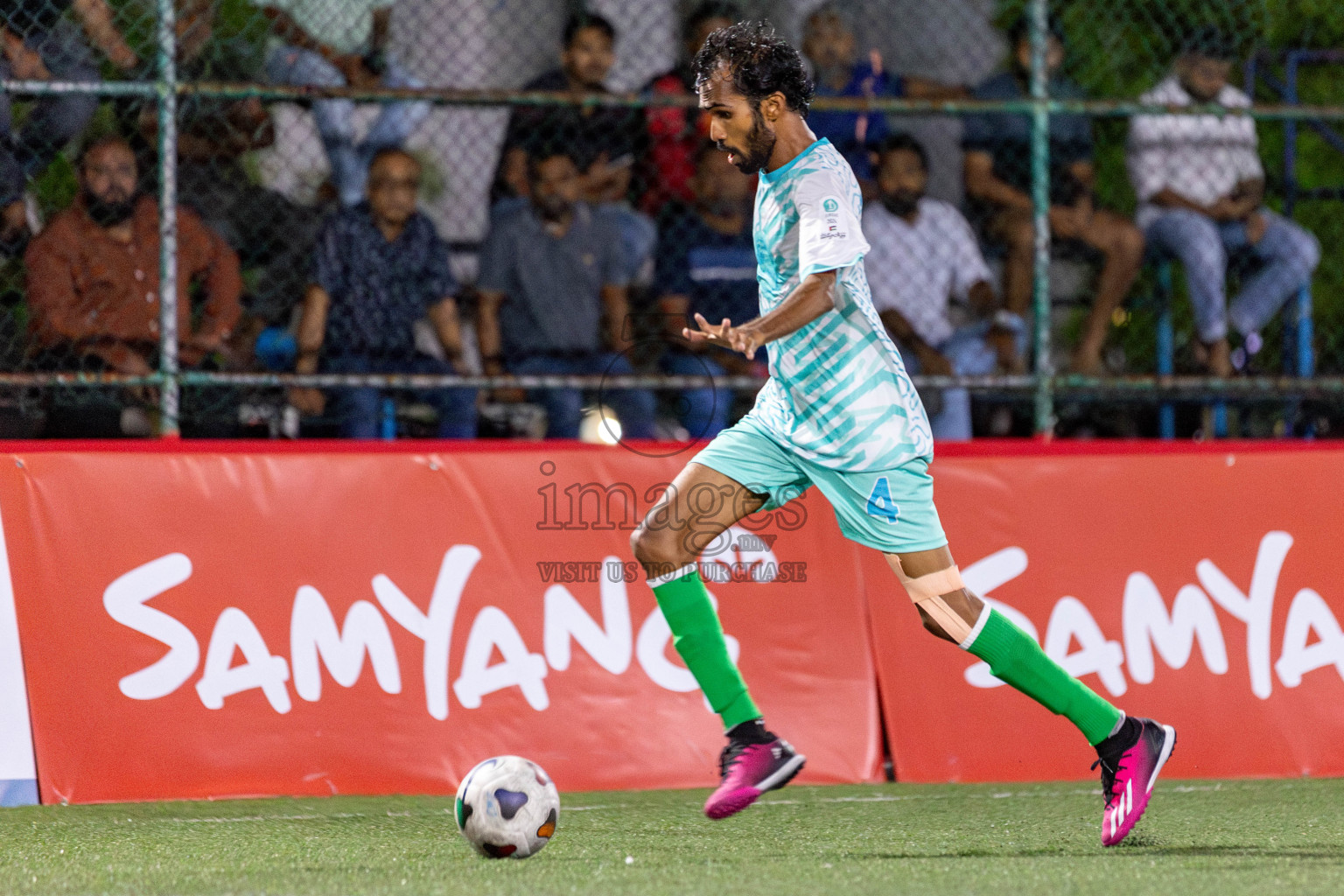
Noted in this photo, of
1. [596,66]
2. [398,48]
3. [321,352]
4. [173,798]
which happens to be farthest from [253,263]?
[173,798]

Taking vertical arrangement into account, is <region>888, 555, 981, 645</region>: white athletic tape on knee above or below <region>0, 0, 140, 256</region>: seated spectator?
below

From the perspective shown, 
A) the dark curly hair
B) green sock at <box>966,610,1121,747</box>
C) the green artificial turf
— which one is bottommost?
the green artificial turf

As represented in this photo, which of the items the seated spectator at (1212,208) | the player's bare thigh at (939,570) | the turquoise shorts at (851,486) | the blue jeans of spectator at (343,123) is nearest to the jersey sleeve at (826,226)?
the turquoise shorts at (851,486)

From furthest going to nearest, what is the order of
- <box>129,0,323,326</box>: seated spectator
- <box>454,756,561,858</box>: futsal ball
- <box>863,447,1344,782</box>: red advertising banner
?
1. <box>129,0,323,326</box>: seated spectator
2. <box>863,447,1344,782</box>: red advertising banner
3. <box>454,756,561,858</box>: futsal ball

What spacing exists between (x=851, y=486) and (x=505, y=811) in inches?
47.7

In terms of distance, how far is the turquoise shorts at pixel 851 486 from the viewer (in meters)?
4.08

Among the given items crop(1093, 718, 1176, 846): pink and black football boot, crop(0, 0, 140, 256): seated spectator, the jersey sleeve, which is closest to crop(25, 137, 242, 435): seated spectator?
crop(0, 0, 140, 256): seated spectator

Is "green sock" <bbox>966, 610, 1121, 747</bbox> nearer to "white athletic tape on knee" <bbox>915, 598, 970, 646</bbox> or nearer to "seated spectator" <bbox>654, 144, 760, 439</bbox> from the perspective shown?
"white athletic tape on knee" <bbox>915, 598, 970, 646</bbox>

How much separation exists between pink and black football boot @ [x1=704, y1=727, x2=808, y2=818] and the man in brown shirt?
9.98 feet

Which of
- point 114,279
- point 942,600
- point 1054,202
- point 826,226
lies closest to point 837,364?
point 826,226

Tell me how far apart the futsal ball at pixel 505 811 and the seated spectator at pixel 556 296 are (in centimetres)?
276

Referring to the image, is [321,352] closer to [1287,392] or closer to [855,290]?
[855,290]

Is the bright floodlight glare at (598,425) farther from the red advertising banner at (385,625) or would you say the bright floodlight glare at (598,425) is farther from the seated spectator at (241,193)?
the seated spectator at (241,193)

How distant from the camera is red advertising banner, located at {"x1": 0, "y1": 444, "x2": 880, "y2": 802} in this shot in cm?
518
